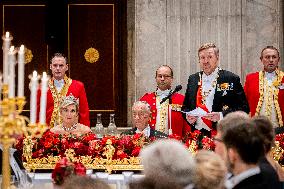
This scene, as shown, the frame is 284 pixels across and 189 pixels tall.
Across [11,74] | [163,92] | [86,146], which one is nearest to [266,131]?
[11,74]

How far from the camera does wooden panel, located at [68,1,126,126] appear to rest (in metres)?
10.8

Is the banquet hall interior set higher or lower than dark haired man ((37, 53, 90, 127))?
higher

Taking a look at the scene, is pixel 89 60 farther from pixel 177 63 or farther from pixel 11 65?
pixel 11 65

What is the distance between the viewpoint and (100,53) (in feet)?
35.7

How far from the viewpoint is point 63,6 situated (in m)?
10.9

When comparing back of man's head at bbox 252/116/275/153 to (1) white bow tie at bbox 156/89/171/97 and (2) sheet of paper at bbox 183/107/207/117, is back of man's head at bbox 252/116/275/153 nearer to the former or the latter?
(2) sheet of paper at bbox 183/107/207/117

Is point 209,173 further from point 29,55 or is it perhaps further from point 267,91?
point 29,55

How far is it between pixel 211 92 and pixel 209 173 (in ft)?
14.0

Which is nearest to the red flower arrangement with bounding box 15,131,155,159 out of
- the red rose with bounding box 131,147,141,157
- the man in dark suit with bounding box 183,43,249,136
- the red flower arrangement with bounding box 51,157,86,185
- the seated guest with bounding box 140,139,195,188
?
the red rose with bounding box 131,147,141,157

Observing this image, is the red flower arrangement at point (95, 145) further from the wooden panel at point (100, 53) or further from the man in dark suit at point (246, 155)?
the wooden panel at point (100, 53)

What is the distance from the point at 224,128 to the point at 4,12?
7209 mm

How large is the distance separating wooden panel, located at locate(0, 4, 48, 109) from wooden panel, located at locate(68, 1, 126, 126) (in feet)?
1.33

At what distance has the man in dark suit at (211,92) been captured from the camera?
7582 mm

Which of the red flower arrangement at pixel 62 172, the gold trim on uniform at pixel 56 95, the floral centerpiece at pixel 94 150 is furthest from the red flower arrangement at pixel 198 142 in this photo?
the gold trim on uniform at pixel 56 95
